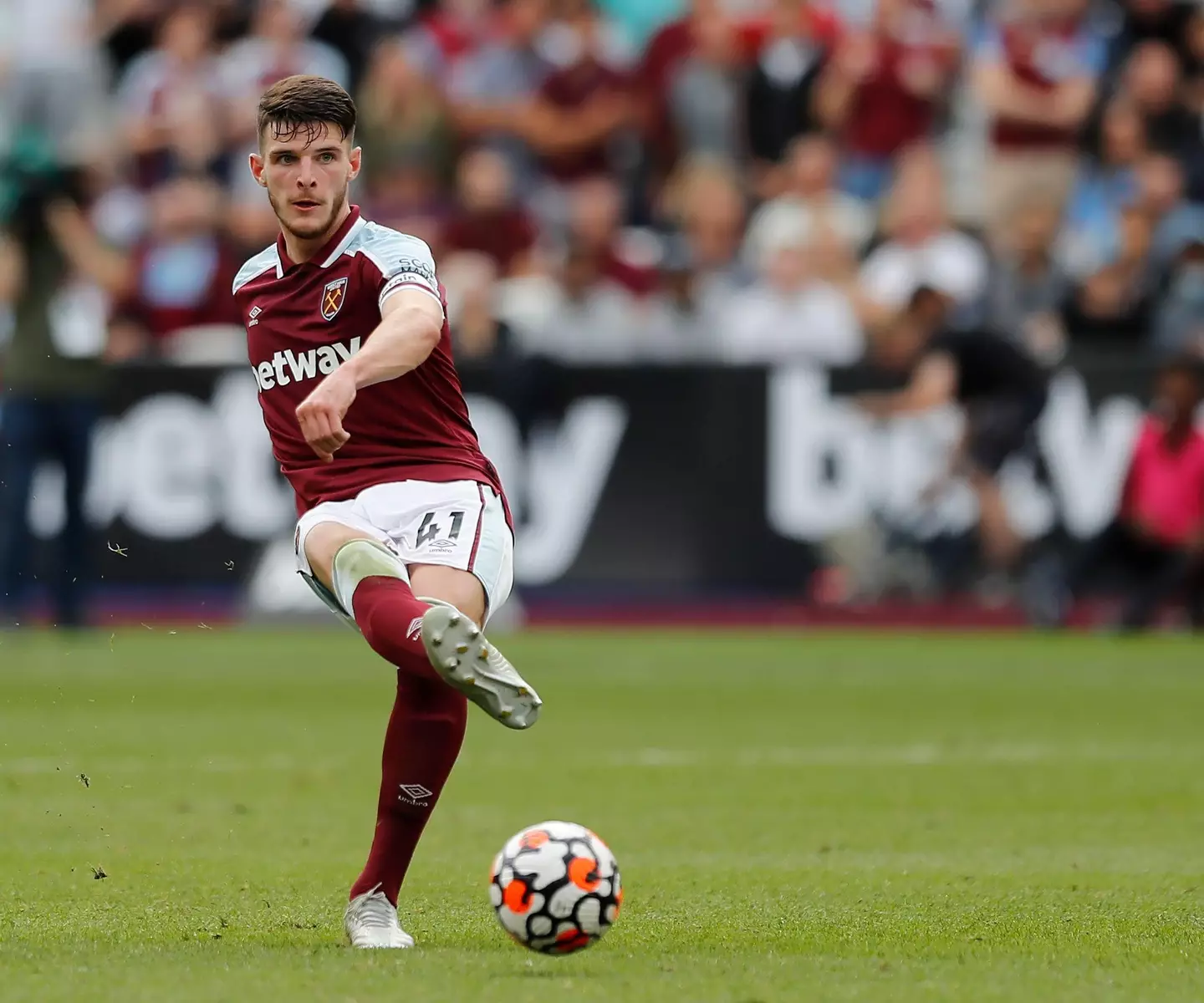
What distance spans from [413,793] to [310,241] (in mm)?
1356

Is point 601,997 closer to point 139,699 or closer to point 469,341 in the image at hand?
point 139,699

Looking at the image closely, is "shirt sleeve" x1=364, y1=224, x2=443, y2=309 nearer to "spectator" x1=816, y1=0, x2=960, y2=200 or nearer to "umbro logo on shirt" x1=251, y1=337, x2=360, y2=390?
"umbro logo on shirt" x1=251, y1=337, x2=360, y2=390

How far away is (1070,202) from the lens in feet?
61.3

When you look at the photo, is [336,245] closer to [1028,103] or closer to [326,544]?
[326,544]

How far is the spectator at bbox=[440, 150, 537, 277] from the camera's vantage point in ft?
58.9

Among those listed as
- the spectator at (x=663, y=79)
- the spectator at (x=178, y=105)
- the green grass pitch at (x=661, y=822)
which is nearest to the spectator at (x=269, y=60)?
the spectator at (x=178, y=105)

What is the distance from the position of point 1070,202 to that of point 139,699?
993 cm

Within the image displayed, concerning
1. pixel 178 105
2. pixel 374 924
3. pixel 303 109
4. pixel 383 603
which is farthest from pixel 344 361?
pixel 178 105

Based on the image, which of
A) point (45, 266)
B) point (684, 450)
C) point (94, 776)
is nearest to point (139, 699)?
point (94, 776)

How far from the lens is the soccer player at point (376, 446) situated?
5.21 metres

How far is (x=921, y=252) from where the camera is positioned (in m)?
17.5

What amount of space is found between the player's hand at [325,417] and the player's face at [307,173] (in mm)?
663

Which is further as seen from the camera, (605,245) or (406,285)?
(605,245)

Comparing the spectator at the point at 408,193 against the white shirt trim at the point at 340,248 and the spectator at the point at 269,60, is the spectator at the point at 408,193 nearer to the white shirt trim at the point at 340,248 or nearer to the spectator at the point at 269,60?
the spectator at the point at 269,60
